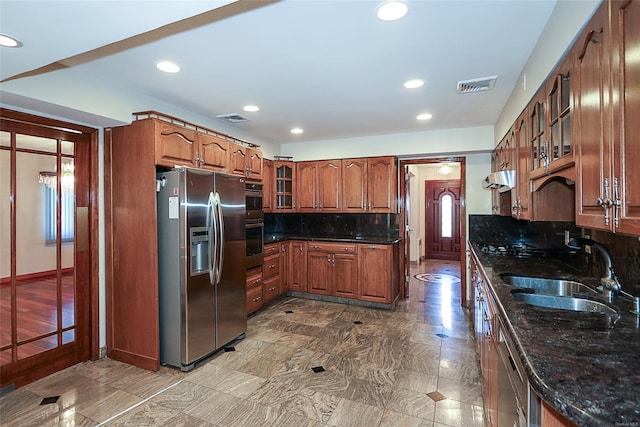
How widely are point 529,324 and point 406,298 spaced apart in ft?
12.9

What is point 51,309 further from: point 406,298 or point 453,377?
point 406,298

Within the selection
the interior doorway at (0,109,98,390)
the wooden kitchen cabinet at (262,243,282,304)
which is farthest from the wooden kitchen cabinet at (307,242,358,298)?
the interior doorway at (0,109,98,390)

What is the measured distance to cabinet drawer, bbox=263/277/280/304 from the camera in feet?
14.7

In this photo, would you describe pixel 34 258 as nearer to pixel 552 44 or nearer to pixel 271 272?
pixel 271 272

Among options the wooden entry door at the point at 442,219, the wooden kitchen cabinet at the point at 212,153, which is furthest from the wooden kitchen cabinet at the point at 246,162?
the wooden entry door at the point at 442,219

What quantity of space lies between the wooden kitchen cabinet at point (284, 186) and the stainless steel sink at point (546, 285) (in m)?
3.52

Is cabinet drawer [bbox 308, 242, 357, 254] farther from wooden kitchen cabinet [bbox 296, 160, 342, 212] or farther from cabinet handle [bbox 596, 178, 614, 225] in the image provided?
cabinet handle [bbox 596, 178, 614, 225]

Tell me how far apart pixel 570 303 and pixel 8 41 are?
3.20 metres

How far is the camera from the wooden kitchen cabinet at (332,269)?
468cm

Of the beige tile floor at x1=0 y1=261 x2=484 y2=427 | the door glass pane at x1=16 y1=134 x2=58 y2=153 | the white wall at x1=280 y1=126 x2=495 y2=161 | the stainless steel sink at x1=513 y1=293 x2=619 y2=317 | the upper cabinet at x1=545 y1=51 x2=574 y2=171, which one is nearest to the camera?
the upper cabinet at x1=545 y1=51 x2=574 y2=171

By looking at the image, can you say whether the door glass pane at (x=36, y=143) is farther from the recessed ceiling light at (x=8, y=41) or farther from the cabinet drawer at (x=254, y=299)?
the cabinet drawer at (x=254, y=299)

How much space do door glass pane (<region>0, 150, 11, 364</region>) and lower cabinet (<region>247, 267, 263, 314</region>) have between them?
2.14 meters

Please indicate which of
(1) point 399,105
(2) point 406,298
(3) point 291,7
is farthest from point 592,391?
(2) point 406,298

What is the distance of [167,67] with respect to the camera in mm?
2434
